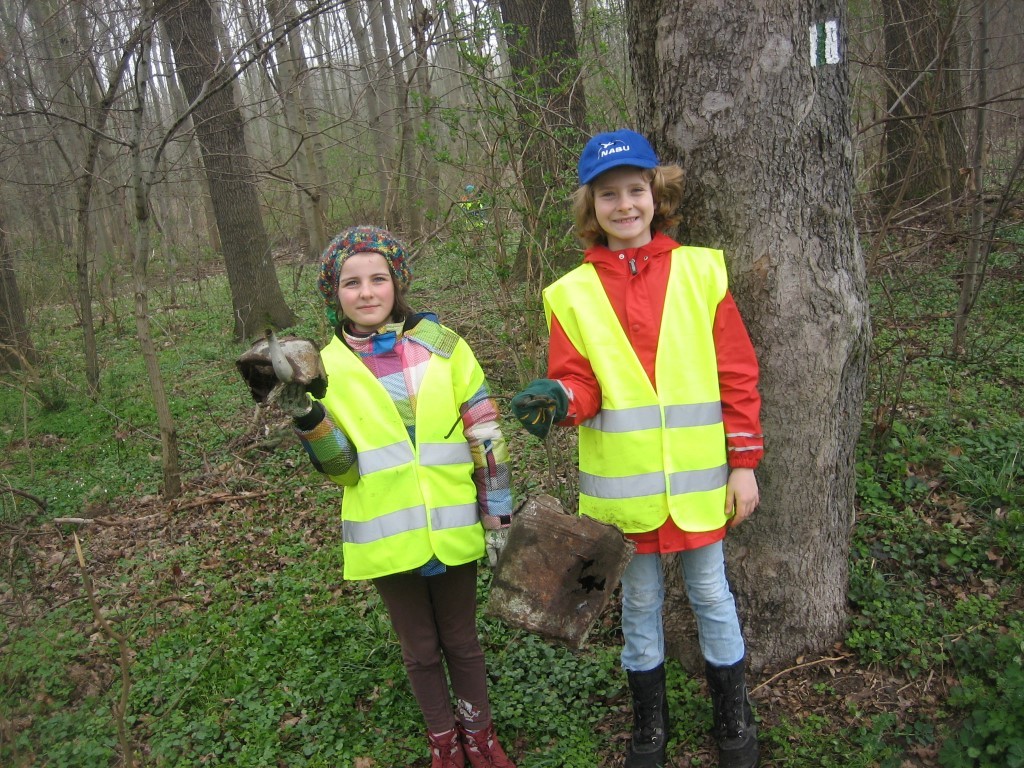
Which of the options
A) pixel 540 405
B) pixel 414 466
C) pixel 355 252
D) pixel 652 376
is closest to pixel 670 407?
pixel 652 376

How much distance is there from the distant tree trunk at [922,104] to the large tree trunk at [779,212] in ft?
8.05

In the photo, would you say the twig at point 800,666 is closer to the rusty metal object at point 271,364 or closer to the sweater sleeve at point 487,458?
the sweater sleeve at point 487,458

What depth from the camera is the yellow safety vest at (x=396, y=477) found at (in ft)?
8.13

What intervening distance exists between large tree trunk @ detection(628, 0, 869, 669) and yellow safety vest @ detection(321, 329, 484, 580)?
1113 millimetres

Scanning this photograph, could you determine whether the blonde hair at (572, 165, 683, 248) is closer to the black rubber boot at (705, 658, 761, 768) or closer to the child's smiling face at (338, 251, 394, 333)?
the child's smiling face at (338, 251, 394, 333)

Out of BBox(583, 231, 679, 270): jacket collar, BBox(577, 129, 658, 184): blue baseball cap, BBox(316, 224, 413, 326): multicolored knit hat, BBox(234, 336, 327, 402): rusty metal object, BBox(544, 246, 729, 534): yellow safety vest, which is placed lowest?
BBox(544, 246, 729, 534): yellow safety vest

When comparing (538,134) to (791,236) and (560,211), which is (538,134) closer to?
(560,211)

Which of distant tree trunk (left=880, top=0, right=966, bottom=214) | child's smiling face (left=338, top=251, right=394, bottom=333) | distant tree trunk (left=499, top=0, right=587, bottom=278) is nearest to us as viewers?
child's smiling face (left=338, top=251, right=394, bottom=333)

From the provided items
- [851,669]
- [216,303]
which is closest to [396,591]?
[851,669]

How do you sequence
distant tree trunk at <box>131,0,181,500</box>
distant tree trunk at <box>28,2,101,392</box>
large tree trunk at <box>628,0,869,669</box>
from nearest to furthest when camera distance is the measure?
1. large tree trunk at <box>628,0,869,669</box>
2. distant tree trunk at <box>131,0,181,500</box>
3. distant tree trunk at <box>28,2,101,392</box>

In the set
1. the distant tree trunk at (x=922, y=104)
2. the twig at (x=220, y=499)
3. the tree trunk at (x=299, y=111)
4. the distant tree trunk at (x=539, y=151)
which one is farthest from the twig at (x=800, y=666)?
the tree trunk at (x=299, y=111)

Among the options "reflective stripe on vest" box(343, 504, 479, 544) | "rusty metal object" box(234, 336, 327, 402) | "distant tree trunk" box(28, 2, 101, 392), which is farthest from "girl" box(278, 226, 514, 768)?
"distant tree trunk" box(28, 2, 101, 392)

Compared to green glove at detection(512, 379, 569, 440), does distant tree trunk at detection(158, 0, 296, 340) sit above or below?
above

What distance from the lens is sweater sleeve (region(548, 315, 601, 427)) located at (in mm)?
2316
